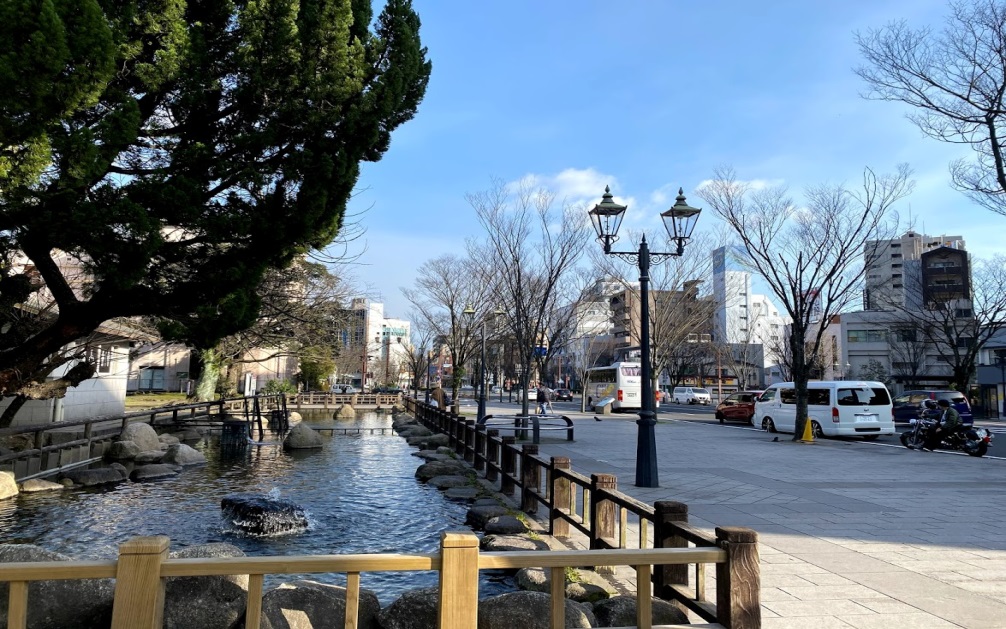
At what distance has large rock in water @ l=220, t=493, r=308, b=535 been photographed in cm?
898

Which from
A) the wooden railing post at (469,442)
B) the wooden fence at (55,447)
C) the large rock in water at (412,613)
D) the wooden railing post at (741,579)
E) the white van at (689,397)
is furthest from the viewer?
the white van at (689,397)

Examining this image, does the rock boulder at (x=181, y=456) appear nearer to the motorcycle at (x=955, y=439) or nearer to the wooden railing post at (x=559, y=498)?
the wooden railing post at (x=559, y=498)

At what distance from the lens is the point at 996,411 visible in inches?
1320

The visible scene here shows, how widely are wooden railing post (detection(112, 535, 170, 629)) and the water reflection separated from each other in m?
3.83

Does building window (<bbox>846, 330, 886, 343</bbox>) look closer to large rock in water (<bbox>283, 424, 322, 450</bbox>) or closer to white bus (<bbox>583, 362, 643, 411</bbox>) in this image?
white bus (<bbox>583, 362, 643, 411</bbox>)

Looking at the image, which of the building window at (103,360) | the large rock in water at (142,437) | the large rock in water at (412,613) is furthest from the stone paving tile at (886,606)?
the building window at (103,360)

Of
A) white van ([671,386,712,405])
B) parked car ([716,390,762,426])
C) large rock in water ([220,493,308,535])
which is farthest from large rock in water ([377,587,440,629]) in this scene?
white van ([671,386,712,405])

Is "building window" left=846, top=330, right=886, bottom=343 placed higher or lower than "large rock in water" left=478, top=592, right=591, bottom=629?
higher

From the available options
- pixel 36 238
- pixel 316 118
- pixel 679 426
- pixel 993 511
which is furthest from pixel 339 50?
pixel 679 426

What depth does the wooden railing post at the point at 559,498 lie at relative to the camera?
7586mm

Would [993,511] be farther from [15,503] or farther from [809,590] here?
[15,503]

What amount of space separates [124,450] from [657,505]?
14939mm

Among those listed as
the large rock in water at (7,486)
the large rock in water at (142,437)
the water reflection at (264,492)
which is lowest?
the water reflection at (264,492)

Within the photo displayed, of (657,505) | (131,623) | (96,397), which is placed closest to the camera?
(131,623)
